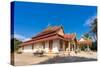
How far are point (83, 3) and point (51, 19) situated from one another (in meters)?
0.51

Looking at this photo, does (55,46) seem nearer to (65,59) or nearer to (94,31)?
(65,59)

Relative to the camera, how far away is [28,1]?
2.42m

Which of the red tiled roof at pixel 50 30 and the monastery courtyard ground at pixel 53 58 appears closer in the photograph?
the monastery courtyard ground at pixel 53 58

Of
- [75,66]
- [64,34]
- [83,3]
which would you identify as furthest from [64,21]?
[75,66]

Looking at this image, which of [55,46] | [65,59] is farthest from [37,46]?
[65,59]

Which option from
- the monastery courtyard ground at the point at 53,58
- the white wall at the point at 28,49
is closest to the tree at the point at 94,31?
the monastery courtyard ground at the point at 53,58

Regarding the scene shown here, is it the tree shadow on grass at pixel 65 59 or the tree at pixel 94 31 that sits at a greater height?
the tree at pixel 94 31

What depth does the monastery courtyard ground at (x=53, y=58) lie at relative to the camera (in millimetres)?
2362

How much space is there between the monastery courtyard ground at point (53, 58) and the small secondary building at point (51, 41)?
0.06 m

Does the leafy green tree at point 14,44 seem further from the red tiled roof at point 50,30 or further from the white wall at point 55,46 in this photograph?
the white wall at point 55,46

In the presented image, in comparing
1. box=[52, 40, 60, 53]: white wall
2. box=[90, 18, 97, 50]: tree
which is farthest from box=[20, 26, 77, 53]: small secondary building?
box=[90, 18, 97, 50]: tree

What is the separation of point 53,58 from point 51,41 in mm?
204

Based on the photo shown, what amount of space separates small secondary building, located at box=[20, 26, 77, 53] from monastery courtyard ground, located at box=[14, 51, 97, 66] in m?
0.06

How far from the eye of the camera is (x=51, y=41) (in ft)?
8.29
